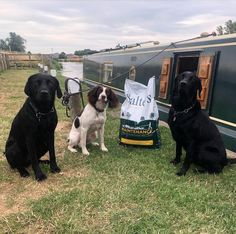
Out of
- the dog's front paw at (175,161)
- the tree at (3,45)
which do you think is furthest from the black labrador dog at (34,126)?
the tree at (3,45)

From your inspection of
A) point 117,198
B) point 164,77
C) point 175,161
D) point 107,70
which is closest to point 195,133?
point 175,161

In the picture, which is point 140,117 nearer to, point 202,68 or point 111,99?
point 111,99

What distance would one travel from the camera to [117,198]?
361 centimetres

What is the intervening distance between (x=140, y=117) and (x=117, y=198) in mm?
2060

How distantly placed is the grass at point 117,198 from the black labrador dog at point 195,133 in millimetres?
177

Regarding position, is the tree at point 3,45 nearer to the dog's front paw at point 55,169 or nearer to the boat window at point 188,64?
the boat window at point 188,64

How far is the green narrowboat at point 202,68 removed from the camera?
5250 mm

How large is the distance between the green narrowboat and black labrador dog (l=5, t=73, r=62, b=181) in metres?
2.64

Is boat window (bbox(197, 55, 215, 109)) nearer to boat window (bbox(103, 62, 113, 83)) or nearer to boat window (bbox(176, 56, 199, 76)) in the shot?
boat window (bbox(176, 56, 199, 76))

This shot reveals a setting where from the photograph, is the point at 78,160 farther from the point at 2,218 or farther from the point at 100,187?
the point at 2,218

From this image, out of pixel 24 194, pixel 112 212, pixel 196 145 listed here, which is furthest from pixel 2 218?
pixel 196 145

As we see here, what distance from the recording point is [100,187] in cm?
390

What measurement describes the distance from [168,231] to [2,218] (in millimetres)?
1545

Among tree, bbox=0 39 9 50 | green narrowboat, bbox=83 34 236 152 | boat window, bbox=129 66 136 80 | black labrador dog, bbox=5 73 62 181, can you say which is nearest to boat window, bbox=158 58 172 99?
green narrowboat, bbox=83 34 236 152
